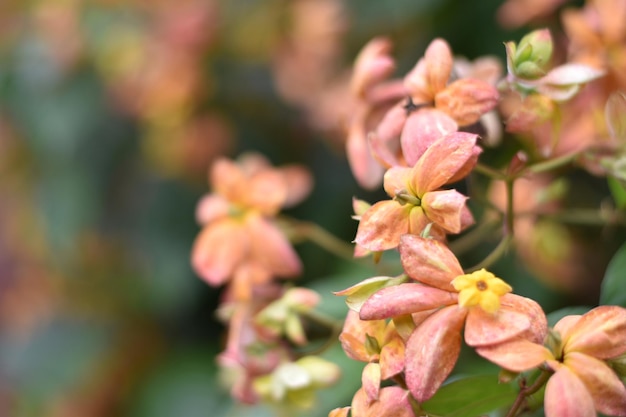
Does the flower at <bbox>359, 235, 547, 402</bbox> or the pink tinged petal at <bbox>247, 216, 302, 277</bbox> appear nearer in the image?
the flower at <bbox>359, 235, 547, 402</bbox>

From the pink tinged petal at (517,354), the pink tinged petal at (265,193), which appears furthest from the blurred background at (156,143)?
the pink tinged petal at (517,354)

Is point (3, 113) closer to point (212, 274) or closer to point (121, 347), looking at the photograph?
point (121, 347)

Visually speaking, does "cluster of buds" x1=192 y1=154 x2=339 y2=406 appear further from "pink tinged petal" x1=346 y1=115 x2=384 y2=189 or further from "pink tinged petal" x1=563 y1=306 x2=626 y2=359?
"pink tinged petal" x1=563 y1=306 x2=626 y2=359

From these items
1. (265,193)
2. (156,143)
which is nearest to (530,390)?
(265,193)

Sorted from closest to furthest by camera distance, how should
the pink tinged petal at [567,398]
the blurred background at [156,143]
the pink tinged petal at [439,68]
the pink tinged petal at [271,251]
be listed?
1. the pink tinged petal at [567,398]
2. the pink tinged petal at [439,68]
3. the pink tinged petal at [271,251]
4. the blurred background at [156,143]

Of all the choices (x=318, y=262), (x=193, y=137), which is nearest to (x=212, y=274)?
(x=318, y=262)

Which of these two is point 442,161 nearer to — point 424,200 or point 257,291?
point 424,200

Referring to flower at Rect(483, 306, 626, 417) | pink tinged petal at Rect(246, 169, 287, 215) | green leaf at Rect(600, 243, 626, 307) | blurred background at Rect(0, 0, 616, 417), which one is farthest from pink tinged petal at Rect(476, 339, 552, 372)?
blurred background at Rect(0, 0, 616, 417)

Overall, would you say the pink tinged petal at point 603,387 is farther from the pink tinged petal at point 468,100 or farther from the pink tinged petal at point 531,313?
the pink tinged petal at point 468,100
